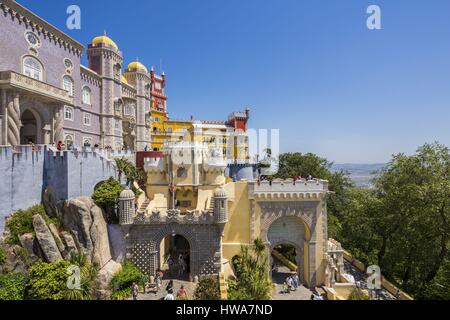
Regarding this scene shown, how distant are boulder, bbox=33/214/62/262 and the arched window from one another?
16069 millimetres

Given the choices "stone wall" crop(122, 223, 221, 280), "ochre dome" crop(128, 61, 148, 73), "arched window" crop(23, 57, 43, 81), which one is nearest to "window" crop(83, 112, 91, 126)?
"arched window" crop(23, 57, 43, 81)

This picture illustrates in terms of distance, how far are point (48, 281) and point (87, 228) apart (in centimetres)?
454

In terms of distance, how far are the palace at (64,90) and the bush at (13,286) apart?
12117mm

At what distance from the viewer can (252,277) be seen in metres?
19.9

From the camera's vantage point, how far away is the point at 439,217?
24688 millimetres

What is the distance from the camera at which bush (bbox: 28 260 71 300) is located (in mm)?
18156

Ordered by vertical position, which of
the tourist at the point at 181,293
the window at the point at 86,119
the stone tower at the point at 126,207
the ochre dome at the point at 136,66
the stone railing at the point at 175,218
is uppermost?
the ochre dome at the point at 136,66

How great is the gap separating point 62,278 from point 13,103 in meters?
16.8

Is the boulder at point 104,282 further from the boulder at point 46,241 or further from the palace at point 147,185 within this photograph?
the boulder at point 46,241

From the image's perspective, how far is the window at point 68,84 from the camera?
107 ft

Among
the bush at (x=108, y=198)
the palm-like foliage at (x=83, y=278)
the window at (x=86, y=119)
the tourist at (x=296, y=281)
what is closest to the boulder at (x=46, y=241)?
the palm-like foliage at (x=83, y=278)
